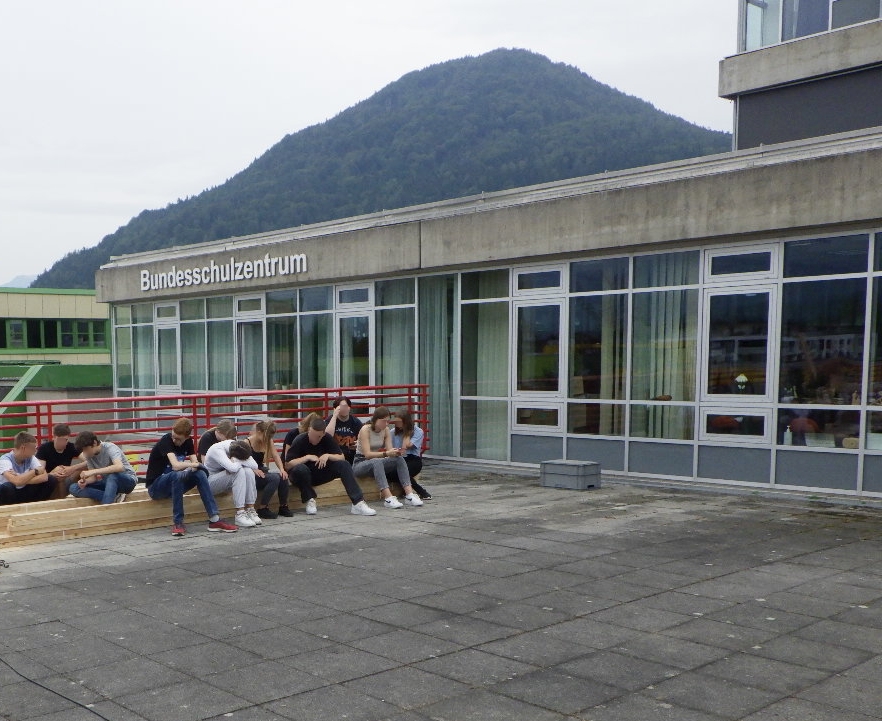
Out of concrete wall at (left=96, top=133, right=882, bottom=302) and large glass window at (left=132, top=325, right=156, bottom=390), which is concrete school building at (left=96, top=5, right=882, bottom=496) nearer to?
concrete wall at (left=96, top=133, right=882, bottom=302)

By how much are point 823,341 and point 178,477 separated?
302 inches

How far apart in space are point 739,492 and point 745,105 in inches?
462

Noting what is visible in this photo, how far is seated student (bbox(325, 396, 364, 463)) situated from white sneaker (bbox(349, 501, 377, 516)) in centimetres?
121

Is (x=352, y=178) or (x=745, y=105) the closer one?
(x=745, y=105)

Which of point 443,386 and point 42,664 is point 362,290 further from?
point 42,664

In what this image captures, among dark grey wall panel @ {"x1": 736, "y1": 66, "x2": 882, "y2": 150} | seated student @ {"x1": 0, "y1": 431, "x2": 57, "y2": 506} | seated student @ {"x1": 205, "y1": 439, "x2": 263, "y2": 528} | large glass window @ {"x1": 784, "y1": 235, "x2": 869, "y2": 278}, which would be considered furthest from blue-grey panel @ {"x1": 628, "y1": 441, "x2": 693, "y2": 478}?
dark grey wall panel @ {"x1": 736, "y1": 66, "x2": 882, "y2": 150}

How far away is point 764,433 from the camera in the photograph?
11.8 metres

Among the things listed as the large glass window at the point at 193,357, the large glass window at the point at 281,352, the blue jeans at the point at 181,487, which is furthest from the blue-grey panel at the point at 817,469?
the large glass window at the point at 193,357

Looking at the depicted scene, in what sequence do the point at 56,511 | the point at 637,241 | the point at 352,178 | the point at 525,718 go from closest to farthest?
the point at 525,718 < the point at 56,511 < the point at 637,241 < the point at 352,178

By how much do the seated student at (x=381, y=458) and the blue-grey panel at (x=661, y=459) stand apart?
3.58 metres

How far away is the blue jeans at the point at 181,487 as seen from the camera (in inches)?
366

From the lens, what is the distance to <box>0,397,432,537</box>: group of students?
30.8ft

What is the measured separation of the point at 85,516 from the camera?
30.0ft

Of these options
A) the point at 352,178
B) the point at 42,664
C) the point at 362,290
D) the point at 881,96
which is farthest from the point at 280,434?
the point at 352,178
